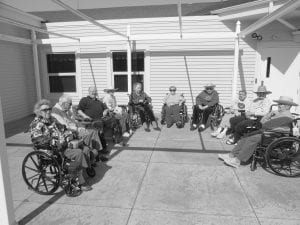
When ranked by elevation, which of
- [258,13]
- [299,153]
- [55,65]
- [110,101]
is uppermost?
[258,13]

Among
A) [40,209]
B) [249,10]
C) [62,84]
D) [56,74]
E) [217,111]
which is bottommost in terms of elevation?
[40,209]

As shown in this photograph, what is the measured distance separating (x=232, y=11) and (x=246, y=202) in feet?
15.9

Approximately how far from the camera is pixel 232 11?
5875 millimetres

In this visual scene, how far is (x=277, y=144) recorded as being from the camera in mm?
3074

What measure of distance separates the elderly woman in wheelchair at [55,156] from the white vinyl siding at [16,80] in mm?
3931

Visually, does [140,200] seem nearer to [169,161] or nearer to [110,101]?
[169,161]

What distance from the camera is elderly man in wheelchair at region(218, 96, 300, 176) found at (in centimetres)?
307

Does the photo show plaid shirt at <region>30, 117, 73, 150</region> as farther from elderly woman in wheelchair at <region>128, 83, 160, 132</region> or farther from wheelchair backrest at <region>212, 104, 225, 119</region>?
wheelchair backrest at <region>212, 104, 225, 119</region>

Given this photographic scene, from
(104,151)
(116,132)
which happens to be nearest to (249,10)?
(116,132)

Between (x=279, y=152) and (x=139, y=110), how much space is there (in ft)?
10.2

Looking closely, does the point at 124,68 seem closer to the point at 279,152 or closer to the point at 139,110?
the point at 139,110

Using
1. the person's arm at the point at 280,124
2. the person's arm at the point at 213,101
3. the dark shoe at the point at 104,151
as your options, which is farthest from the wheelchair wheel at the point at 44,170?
the person's arm at the point at 213,101

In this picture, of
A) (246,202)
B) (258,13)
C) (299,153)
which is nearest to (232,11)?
(258,13)

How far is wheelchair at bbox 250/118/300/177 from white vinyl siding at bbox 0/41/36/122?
5.74 meters
